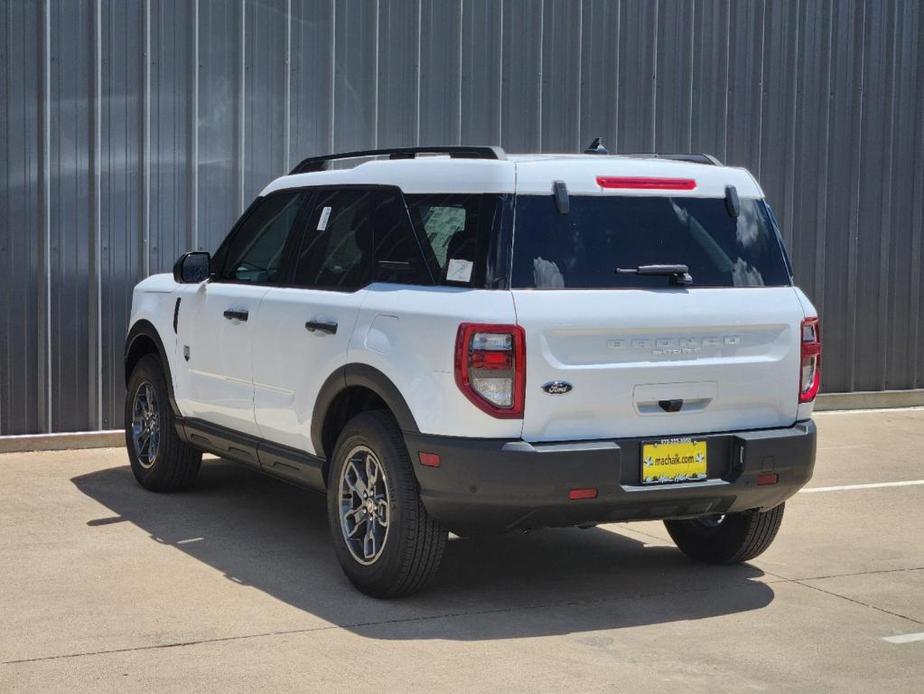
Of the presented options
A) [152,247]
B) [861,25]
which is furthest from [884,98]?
[152,247]

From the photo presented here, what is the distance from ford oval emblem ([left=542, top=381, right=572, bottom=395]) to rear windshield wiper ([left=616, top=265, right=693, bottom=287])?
1.99 ft

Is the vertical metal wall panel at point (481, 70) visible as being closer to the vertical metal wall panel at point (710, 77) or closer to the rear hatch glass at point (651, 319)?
the vertical metal wall panel at point (710, 77)

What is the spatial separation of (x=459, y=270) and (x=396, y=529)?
1136 mm

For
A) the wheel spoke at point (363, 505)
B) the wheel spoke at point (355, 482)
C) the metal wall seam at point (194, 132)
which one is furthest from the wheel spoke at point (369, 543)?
the metal wall seam at point (194, 132)

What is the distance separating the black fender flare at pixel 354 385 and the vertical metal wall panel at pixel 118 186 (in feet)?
12.9

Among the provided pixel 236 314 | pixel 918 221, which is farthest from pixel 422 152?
pixel 918 221

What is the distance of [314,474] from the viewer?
7047 mm

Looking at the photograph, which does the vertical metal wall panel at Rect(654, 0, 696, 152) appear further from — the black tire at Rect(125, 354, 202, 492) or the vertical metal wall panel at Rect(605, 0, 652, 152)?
the black tire at Rect(125, 354, 202, 492)

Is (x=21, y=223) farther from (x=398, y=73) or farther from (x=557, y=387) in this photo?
(x=557, y=387)

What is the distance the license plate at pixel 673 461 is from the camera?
6.20 meters

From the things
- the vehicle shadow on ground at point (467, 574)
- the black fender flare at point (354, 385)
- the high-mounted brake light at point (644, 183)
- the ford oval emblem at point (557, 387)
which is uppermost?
the high-mounted brake light at point (644, 183)

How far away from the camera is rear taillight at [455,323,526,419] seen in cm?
594

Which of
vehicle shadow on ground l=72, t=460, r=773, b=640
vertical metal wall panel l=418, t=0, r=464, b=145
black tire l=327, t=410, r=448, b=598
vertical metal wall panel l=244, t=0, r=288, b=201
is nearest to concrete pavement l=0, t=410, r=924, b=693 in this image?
vehicle shadow on ground l=72, t=460, r=773, b=640

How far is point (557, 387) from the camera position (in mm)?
6008
